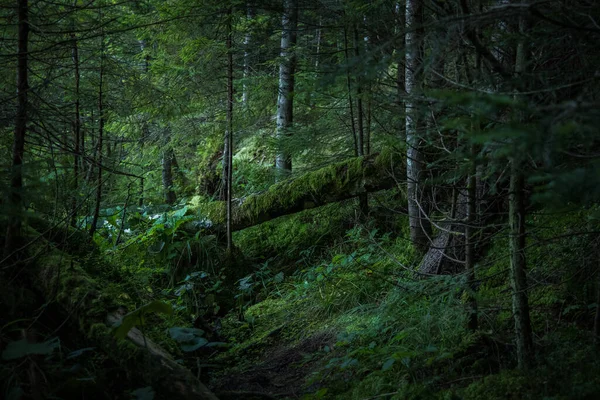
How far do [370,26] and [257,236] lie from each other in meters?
4.63

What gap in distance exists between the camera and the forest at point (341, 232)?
2.63 m

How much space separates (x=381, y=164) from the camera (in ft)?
23.3

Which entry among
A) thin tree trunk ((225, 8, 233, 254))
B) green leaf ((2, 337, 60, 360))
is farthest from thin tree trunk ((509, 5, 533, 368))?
thin tree trunk ((225, 8, 233, 254))

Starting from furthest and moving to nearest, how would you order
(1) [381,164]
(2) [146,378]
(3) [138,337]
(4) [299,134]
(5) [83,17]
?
(4) [299,134], (1) [381,164], (5) [83,17], (3) [138,337], (2) [146,378]

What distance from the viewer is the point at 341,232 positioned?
8.44m

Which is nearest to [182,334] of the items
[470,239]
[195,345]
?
[195,345]

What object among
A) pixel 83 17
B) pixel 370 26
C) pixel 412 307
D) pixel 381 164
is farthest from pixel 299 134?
pixel 412 307

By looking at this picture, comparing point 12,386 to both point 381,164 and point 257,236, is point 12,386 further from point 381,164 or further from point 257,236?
point 257,236

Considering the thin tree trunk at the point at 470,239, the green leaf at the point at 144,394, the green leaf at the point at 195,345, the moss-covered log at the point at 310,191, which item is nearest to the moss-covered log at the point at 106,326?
the green leaf at the point at 144,394

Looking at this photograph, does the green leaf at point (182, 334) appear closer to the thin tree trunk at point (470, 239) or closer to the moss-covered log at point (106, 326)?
the moss-covered log at point (106, 326)

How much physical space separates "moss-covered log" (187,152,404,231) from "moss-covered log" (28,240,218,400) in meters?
3.73

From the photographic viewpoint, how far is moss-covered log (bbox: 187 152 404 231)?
7.24m

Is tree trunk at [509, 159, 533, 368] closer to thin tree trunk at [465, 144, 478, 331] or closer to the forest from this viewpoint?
the forest

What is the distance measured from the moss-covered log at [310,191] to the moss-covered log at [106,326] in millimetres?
3730
